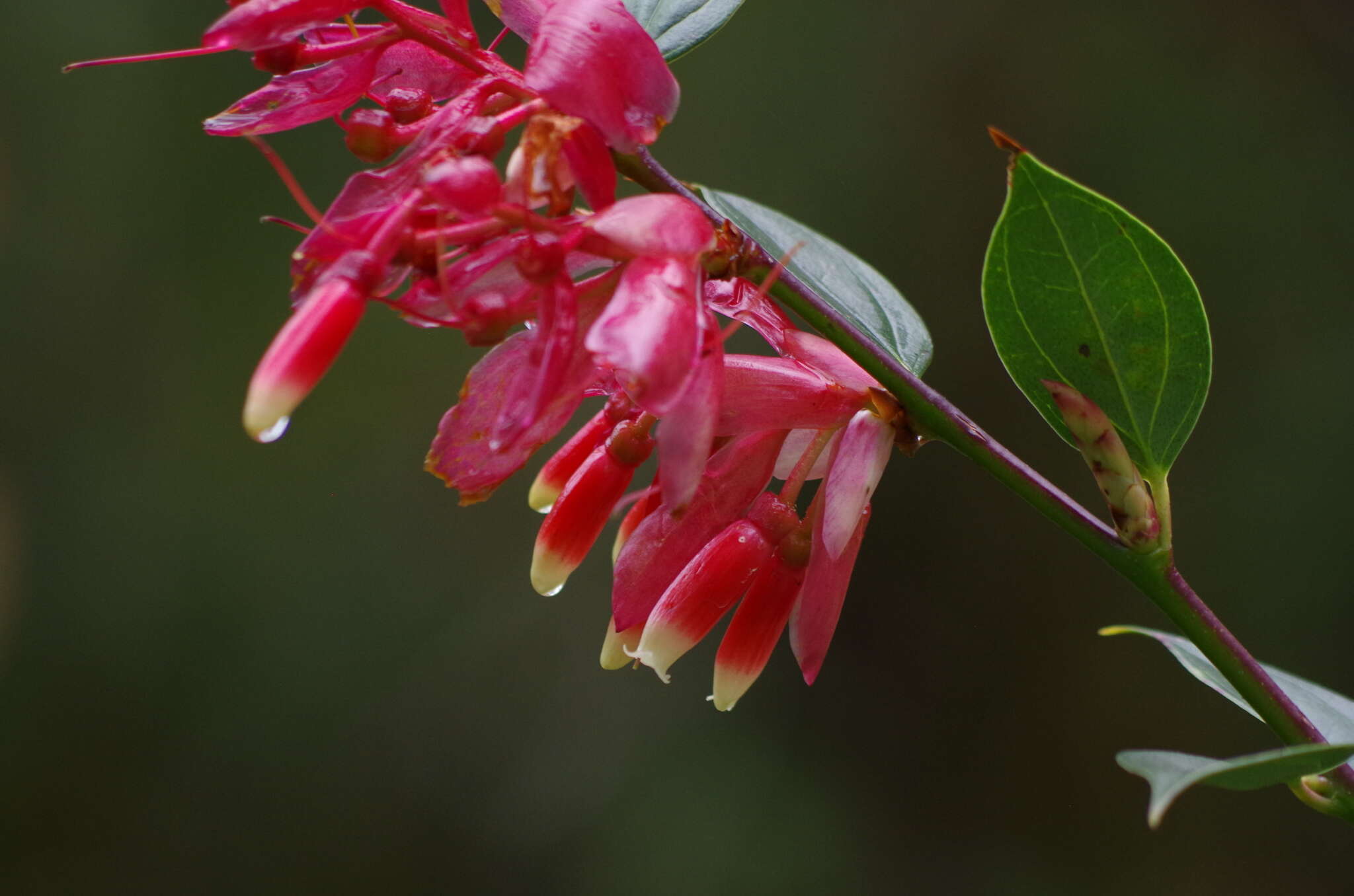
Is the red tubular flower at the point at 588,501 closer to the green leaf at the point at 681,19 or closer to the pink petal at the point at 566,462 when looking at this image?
the pink petal at the point at 566,462

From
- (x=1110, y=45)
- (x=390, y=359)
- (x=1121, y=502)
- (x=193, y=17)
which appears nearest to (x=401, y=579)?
(x=390, y=359)

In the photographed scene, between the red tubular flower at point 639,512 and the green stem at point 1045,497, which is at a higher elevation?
the green stem at point 1045,497

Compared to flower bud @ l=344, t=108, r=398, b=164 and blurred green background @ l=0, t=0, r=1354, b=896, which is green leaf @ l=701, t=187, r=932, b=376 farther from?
blurred green background @ l=0, t=0, r=1354, b=896

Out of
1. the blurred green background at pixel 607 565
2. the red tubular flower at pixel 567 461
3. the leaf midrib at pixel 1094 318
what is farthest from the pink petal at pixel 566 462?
the blurred green background at pixel 607 565

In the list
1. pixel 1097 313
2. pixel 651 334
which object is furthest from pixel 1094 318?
pixel 651 334

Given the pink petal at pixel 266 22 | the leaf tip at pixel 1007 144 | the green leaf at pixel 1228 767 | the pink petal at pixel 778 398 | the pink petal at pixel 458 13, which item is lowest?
the green leaf at pixel 1228 767

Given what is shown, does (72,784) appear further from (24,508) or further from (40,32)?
(40,32)

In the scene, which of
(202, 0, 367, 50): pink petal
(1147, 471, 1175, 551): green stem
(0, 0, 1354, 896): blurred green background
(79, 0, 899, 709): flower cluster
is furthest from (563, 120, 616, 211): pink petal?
(0, 0, 1354, 896): blurred green background
